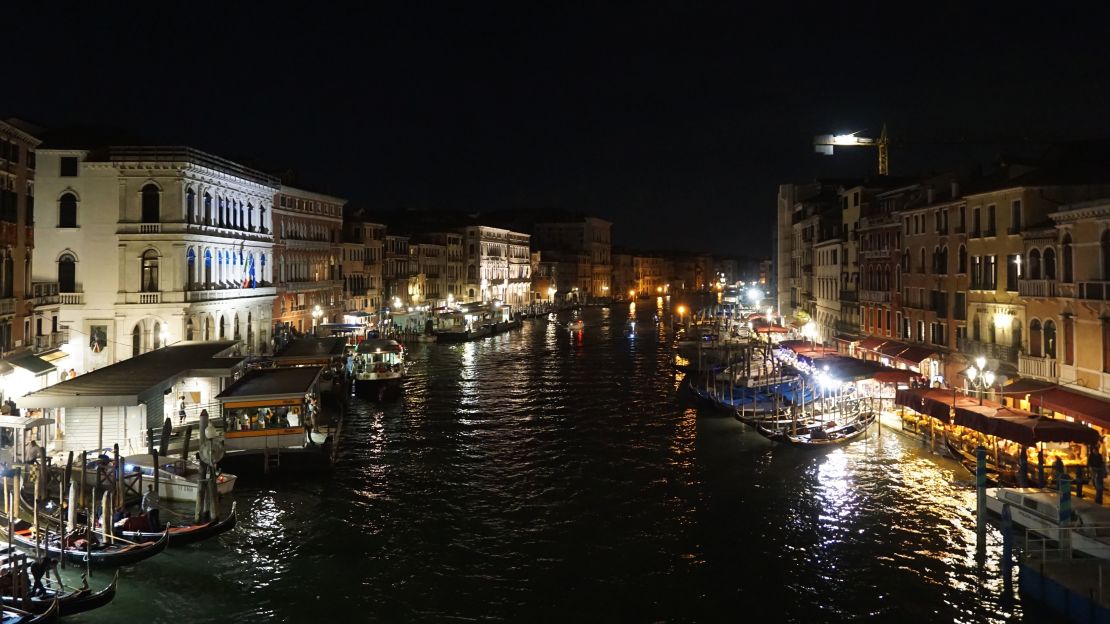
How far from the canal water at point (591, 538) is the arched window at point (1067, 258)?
6.28 m

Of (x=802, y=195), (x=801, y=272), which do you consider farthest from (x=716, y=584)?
(x=802, y=195)

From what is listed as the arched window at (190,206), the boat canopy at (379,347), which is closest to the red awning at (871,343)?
the boat canopy at (379,347)

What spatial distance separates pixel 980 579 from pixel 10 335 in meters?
27.7

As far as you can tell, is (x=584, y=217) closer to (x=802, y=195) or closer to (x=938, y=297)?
(x=802, y=195)

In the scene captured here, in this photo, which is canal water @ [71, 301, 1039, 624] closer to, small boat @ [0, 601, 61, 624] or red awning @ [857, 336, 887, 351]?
small boat @ [0, 601, 61, 624]

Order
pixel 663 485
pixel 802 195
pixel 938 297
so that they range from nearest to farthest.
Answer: pixel 663 485 < pixel 938 297 < pixel 802 195

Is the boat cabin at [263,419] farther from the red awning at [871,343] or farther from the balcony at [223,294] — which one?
the red awning at [871,343]

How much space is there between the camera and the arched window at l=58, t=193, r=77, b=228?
34.1m

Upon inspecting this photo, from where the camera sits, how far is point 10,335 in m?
26.4

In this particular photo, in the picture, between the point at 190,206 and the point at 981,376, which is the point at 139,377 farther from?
the point at 981,376

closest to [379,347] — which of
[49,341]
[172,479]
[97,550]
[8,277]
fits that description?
[49,341]

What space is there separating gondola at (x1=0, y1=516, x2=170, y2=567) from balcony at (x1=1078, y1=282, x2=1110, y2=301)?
2332 centimetres

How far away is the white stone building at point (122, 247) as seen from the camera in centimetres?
3388

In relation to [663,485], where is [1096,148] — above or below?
above
